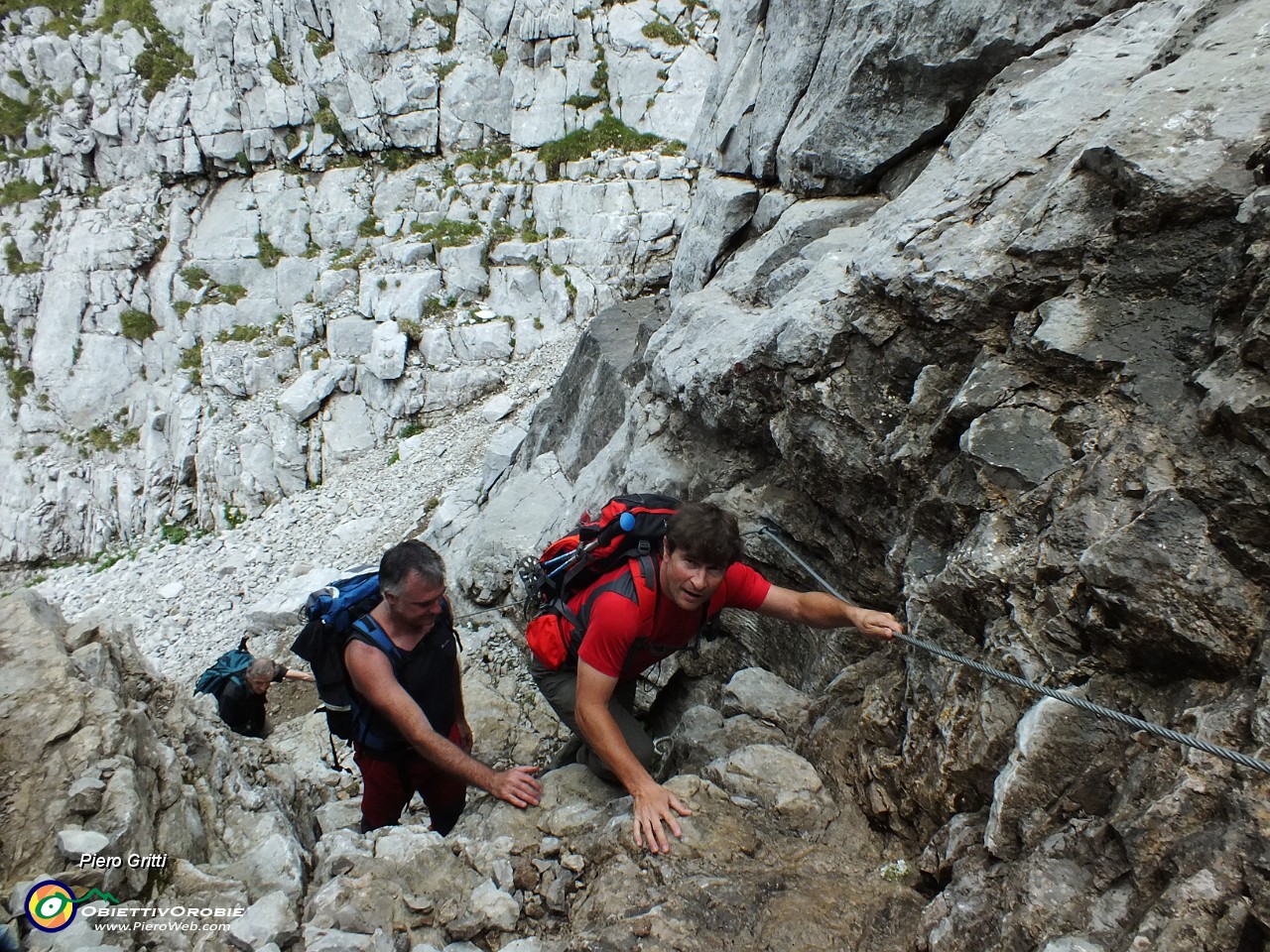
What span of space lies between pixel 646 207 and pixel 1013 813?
21.2m

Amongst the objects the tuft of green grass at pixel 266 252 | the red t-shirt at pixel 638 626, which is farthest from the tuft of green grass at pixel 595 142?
the red t-shirt at pixel 638 626

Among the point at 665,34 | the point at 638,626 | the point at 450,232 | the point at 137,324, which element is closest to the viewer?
the point at 638,626

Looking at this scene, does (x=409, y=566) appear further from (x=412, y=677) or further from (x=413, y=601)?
(x=412, y=677)

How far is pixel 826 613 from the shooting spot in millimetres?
4230

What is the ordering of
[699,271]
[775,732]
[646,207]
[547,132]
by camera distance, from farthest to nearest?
[547,132]
[646,207]
[699,271]
[775,732]

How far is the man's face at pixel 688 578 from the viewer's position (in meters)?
3.87

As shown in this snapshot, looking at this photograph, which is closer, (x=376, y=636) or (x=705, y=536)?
(x=705, y=536)

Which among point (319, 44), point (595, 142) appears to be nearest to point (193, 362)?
point (319, 44)

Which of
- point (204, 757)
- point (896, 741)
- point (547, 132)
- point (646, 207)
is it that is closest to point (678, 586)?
point (896, 741)

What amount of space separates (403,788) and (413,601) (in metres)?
1.81

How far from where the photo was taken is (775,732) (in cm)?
479

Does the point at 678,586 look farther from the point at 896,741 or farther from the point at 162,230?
the point at 162,230

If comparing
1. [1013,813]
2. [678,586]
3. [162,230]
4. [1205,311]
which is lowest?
[162,230]

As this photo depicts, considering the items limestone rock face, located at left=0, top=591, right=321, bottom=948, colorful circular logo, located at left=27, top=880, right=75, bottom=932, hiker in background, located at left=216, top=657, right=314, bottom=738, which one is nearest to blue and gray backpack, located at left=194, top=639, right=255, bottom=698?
hiker in background, located at left=216, top=657, right=314, bottom=738
